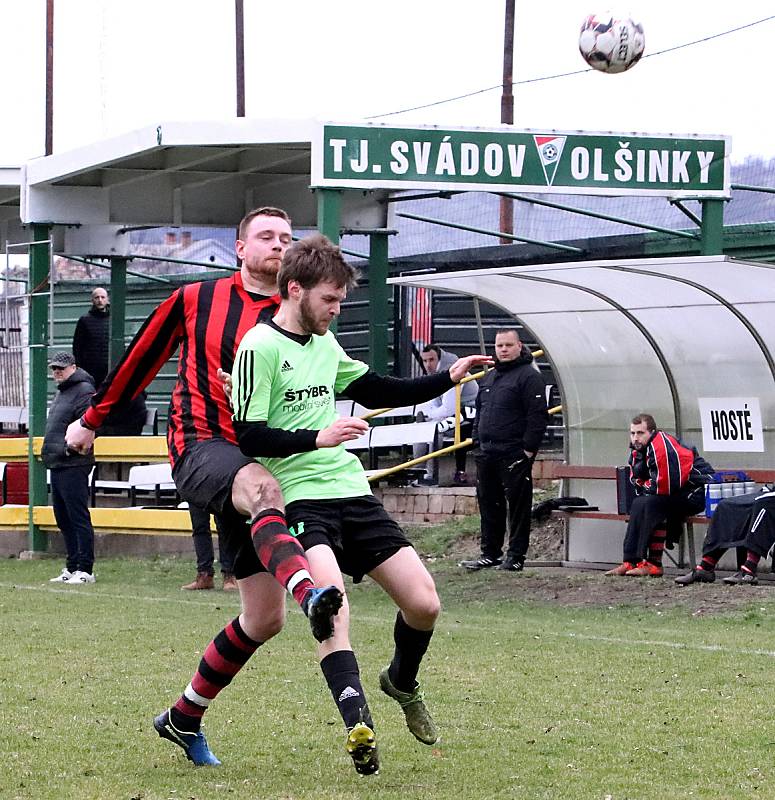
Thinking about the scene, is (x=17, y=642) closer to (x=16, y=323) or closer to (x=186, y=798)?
(x=186, y=798)

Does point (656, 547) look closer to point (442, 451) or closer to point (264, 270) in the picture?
point (442, 451)

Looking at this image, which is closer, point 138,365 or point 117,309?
point 138,365

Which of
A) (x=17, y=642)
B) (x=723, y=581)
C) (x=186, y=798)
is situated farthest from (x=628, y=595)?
(x=186, y=798)

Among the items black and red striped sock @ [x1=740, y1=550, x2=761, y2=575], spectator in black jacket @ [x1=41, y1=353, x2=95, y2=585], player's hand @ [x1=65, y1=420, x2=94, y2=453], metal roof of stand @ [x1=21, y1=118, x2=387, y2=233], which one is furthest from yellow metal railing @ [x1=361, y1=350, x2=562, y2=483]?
player's hand @ [x1=65, y1=420, x2=94, y2=453]

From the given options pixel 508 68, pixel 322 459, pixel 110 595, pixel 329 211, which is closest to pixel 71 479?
pixel 110 595

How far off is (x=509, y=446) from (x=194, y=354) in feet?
26.7

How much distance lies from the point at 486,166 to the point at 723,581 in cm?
409

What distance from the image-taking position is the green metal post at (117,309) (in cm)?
2044

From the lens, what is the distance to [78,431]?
19.8 feet

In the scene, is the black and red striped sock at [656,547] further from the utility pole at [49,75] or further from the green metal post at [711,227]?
the utility pole at [49,75]

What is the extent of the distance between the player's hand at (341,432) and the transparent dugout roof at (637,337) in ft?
21.7

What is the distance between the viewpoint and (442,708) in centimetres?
682

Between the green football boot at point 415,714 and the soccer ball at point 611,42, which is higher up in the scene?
the soccer ball at point 611,42

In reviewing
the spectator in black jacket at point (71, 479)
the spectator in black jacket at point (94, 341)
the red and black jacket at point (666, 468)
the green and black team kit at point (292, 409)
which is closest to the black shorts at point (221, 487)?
the green and black team kit at point (292, 409)
